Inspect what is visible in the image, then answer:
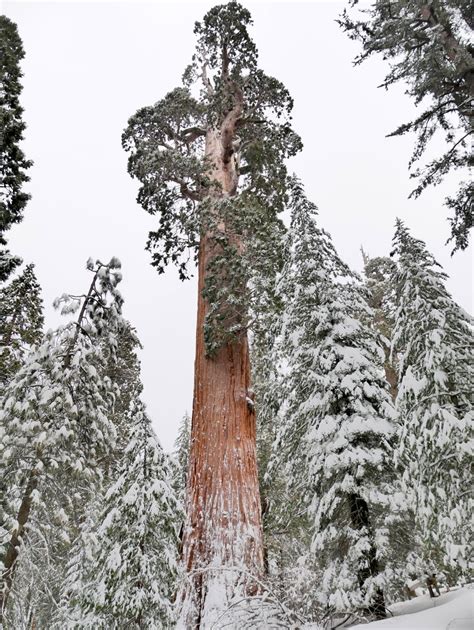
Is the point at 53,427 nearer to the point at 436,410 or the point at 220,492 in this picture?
the point at 220,492

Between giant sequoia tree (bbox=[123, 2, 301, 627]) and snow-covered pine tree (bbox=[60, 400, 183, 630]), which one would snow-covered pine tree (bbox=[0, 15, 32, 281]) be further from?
snow-covered pine tree (bbox=[60, 400, 183, 630])

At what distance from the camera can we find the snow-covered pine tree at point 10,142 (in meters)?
10.4

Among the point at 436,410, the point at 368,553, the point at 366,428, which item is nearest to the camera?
the point at 436,410

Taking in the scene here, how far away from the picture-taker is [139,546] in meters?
8.26

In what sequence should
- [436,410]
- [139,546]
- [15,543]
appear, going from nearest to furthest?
[436,410] < [15,543] < [139,546]

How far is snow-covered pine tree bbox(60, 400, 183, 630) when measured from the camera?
800 cm

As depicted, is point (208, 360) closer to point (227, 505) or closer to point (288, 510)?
point (227, 505)

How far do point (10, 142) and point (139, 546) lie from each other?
399 inches

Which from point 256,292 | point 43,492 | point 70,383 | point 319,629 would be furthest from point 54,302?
point 319,629

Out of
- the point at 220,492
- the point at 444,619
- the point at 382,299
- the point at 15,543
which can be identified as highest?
the point at 382,299

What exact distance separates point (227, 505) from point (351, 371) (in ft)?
12.9

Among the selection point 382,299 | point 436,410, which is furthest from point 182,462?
point 436,410

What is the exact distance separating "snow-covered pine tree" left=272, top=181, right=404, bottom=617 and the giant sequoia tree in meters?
1.61

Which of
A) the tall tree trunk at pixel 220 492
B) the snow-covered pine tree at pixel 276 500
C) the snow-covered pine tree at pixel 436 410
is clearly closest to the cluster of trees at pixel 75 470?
the tall tree trunk at pixel 220 492
